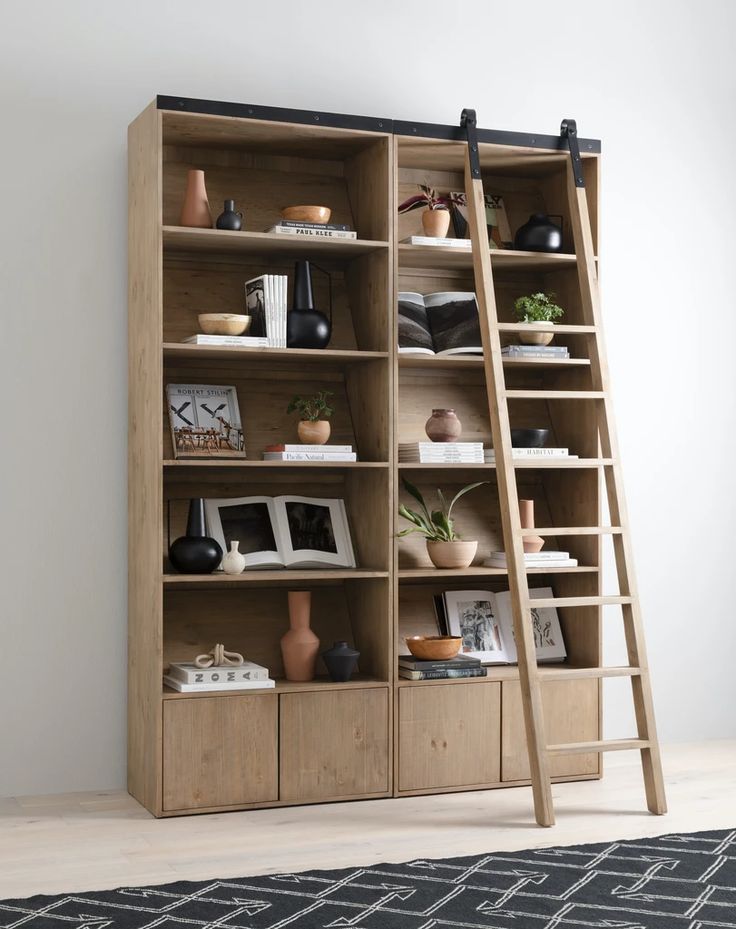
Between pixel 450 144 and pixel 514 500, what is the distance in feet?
4.35

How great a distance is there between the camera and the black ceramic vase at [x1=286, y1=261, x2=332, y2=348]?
13.7ft

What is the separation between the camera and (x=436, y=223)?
4.41m

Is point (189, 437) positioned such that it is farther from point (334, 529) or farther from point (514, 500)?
point (514, 500)

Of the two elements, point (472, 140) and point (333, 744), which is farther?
point (472, 140)

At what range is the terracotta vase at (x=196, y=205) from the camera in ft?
13.5

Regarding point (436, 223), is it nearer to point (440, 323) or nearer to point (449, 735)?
point (440, 323)

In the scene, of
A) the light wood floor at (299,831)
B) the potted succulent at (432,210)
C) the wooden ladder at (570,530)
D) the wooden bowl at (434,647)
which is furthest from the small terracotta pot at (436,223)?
the light wood floor at (299,831)

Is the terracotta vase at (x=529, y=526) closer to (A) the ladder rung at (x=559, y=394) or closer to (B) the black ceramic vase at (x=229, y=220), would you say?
(A) the ladder rung at (x=559, y=394)

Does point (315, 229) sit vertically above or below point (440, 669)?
above

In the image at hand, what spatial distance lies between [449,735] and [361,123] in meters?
2.16

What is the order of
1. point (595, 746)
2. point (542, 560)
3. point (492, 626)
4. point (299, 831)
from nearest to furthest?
1. point (299, 831)
2. point (595, 746)
3. point (542, 560)
4. point (492, 626)

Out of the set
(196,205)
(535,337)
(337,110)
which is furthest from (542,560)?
(337,110)

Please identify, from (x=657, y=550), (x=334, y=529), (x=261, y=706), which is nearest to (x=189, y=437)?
(x=334, y=529)

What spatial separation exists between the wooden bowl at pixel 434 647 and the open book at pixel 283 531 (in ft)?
1.20
